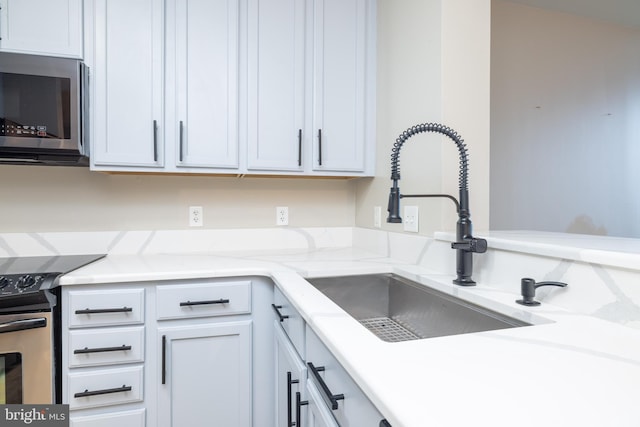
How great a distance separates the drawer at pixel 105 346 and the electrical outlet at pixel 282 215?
0.99 metres

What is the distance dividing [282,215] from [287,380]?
3.67ft

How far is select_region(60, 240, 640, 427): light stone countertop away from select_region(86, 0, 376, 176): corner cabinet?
40.4 inches

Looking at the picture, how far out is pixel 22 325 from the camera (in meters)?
1.23

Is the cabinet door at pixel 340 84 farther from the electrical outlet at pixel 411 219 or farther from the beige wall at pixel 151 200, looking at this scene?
the electrical outlet at pixel 411 219

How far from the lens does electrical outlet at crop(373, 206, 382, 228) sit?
78.5 inches

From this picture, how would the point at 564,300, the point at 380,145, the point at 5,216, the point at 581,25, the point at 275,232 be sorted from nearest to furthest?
the point at 564,300 → the point at 5,216 → the point at 380,145 → the point at 275,232 → the point at 581,25

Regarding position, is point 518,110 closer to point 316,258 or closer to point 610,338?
point 316,258

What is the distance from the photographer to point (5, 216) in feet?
5.87

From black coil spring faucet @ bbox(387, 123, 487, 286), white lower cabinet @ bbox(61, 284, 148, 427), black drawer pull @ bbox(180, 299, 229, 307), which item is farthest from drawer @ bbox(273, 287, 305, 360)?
white lower cabinet @ bbox(61, 284, 148, 427)

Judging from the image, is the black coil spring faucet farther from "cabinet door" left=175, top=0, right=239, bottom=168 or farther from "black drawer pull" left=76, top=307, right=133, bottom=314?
"black drawer pull" left=76, top=307, right=133, bottom=314

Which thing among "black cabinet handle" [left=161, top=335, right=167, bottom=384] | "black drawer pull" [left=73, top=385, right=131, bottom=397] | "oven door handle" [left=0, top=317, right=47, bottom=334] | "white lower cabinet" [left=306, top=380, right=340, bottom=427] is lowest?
"black drawer pull" [left=73, top=385, right=131, bottom=397]

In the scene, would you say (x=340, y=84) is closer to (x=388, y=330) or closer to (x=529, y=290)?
(x=388, y=330)

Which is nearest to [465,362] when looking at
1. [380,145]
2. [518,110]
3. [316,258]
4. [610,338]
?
[610,338]

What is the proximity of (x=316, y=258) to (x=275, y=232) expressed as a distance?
1.56ft
